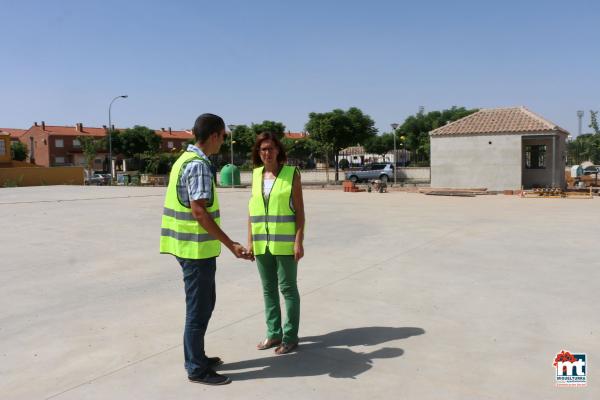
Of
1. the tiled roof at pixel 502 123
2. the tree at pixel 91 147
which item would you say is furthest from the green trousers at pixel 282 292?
the tree at pixel 91 147

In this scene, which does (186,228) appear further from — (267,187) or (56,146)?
(56,146)

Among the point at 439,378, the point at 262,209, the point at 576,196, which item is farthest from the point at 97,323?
the point at 576,196

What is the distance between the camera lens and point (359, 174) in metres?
37.6

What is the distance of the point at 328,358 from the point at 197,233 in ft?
4.55

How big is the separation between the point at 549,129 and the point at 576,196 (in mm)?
3962

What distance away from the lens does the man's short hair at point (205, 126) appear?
3.37 meters

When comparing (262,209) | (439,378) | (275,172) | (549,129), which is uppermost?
(549,129)

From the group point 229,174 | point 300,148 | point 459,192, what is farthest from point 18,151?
point 459,192

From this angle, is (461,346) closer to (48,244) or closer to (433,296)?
(433,296)

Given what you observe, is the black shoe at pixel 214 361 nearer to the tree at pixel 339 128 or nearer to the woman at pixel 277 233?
the woman at pixel 277 233

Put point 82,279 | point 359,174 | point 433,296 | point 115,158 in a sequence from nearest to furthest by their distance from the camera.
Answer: point 433,296 → point 82,279 → point 359,174 → point 115,158

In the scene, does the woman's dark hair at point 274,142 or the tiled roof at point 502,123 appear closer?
the woman's dark hair at point 274,142

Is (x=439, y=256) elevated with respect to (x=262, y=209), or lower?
lower

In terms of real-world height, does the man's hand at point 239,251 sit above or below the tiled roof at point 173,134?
below
